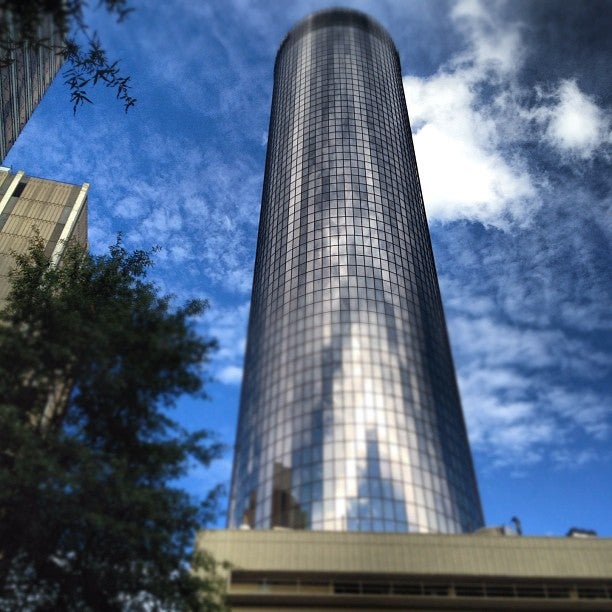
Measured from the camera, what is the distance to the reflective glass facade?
59.1 metres

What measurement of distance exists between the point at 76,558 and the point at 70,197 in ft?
173

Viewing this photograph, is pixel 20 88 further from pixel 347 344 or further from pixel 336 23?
pixel 336 23

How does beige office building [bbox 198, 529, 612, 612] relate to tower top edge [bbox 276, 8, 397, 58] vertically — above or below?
below

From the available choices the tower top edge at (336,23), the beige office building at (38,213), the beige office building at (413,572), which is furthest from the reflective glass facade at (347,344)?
the beige office building at (38,213)

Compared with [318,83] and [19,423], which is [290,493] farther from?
[318,83]

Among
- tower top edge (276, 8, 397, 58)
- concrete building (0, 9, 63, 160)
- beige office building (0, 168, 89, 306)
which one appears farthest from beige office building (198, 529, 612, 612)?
tower top edge (276, 8, 397, 58)

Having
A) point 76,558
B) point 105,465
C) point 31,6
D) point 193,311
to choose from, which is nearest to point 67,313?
point 193,311

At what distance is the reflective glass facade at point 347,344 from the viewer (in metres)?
59.1

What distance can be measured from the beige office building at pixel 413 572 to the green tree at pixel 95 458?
17.9 m

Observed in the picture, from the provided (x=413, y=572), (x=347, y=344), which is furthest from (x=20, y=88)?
(x=413, y=572)

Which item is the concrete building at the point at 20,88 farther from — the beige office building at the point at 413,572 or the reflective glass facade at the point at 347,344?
the beige office building at the point at 413,572

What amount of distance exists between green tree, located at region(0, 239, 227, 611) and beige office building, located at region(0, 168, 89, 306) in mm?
32916

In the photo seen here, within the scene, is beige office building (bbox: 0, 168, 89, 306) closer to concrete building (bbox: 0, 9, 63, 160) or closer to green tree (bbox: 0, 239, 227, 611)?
concrete building (bbox: 0, 9, 63, 160)

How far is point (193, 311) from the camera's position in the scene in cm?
2894
